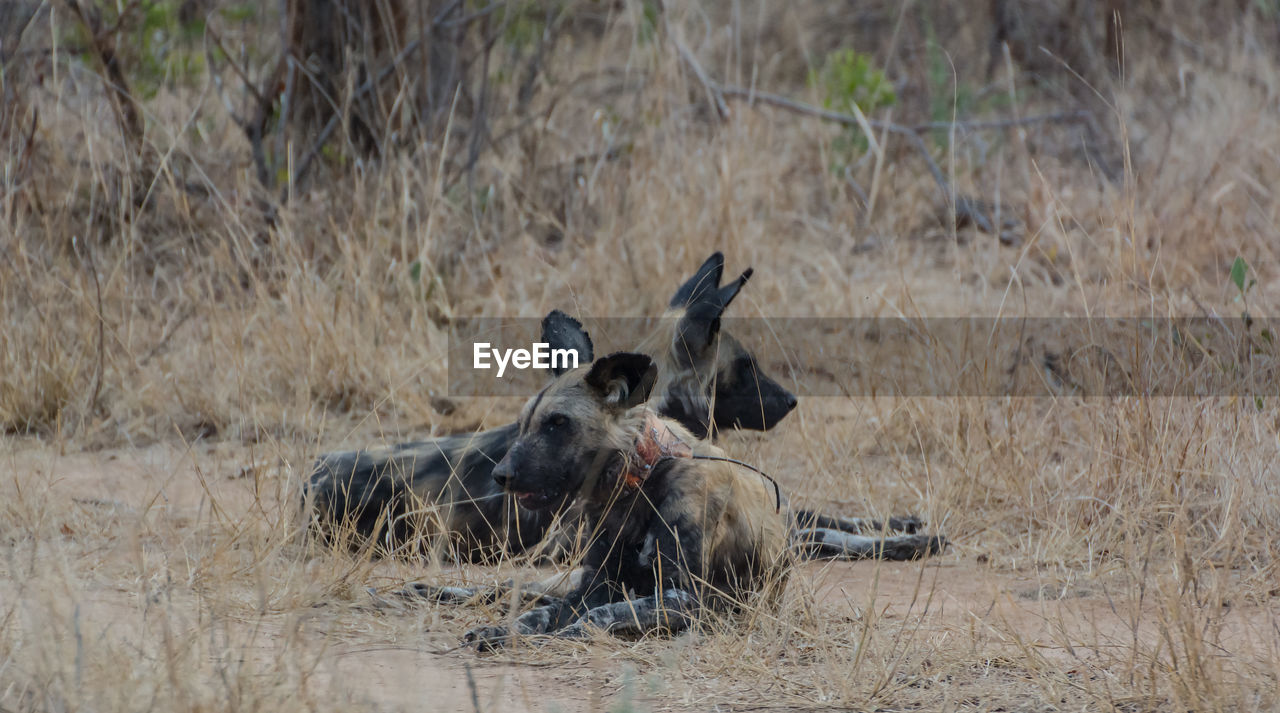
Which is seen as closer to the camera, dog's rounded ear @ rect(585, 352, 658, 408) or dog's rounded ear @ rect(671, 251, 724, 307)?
dog's rounded ear @ rect(585, 352, 658, 408)

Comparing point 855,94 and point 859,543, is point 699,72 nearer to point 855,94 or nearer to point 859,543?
point 855,94

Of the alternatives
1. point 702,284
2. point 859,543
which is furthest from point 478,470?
point 859,543

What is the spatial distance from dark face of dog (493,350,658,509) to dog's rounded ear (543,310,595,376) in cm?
33

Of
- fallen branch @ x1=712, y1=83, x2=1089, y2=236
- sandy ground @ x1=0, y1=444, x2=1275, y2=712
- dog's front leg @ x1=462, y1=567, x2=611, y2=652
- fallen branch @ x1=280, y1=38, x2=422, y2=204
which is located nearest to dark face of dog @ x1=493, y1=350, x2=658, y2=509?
dog's front leg @ x1=462, y1=567, x2=611, y2=652

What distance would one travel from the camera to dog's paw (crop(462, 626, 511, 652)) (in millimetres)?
3500

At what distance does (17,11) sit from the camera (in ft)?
23.9

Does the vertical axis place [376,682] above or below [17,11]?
below

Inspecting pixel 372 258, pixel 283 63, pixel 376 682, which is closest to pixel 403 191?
pixel 372 258

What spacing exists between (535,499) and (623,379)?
40cm

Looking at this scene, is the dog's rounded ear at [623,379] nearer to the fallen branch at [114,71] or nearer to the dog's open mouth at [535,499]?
the dog's open mouth at [535,499]

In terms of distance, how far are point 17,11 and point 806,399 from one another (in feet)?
15.5

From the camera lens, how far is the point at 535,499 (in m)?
3.66

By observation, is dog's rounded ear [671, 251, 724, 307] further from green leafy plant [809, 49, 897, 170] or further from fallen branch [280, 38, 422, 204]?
green leafy plant [809, 49, 897, 170]

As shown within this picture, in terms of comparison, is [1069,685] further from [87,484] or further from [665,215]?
[665,215]
